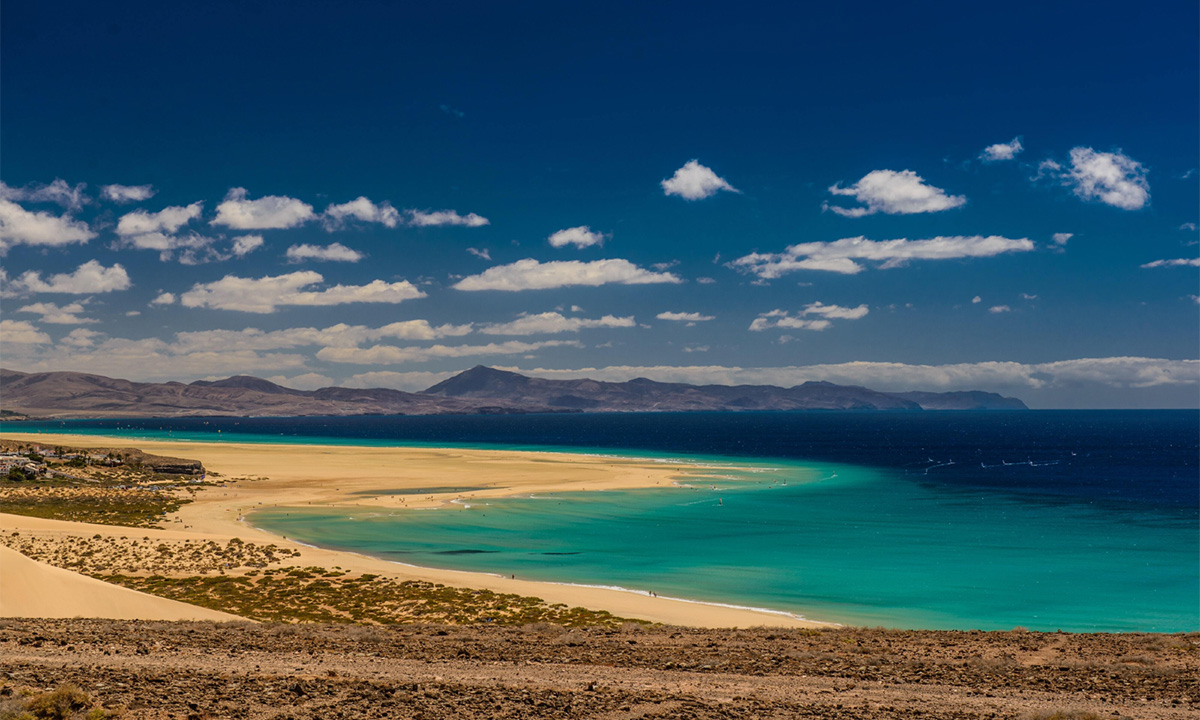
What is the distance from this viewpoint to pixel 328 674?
14.3m

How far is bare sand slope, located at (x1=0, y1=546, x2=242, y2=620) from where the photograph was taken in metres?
21.9

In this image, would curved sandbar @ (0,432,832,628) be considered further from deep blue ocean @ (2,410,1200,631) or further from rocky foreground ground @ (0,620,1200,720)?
rocky foreground ground @ (0,620,1200,720)

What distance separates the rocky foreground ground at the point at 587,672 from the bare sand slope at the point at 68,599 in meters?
3.14

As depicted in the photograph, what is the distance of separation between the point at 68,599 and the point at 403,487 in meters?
54.1

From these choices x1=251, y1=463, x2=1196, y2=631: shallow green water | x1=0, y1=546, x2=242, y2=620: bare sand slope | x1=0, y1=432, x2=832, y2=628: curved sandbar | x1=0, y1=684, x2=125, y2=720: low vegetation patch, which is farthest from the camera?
x1=251, y1=463, x2=1196, y2=631: shallow green water

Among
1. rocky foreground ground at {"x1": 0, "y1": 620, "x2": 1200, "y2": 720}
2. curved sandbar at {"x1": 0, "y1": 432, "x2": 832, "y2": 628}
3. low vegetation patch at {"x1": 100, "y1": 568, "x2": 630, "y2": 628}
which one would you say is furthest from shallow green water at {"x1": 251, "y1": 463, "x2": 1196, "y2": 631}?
rocky foreground ground at {"x1": 0, "y1": 620, "x2": 1200, "y2": 720}

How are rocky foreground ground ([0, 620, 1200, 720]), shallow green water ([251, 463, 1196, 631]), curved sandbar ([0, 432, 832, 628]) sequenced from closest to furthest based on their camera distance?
rocky foreground ground ([0, 620, 1200, 720])
curved sandbar ([0, 432, 832, 628])
shallow green water ([251, 463, 1196, 631])

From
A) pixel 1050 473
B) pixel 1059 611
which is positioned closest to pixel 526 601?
pixel 1059 611

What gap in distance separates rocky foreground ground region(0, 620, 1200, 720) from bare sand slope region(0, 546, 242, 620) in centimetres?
314

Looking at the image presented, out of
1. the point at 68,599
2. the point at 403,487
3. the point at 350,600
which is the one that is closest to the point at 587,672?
the point at 350,600

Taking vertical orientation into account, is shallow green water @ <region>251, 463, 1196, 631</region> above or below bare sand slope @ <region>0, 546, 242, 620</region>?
below

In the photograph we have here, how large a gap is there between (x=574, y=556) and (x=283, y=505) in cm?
3123

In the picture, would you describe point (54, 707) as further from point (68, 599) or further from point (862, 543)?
point (862, 543)

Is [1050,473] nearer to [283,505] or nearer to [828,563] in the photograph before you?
[828,563]
